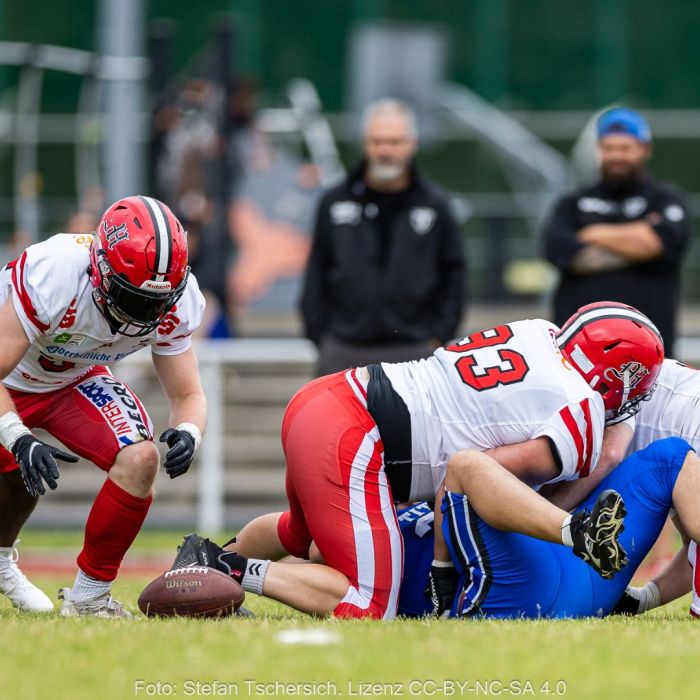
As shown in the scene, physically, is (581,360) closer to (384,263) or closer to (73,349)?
(73,349)

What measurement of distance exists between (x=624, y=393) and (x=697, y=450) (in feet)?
1.76

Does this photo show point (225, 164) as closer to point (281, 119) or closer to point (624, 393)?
point (281, 119)

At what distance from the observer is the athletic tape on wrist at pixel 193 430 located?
241 inches

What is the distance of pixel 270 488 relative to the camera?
11906mm

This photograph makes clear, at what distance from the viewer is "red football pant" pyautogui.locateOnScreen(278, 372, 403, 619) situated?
5898 mm

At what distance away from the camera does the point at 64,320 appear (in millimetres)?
5953

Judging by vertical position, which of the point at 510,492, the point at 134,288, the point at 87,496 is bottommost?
the point at 87,496

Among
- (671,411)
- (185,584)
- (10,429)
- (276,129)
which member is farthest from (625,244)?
(276,129)

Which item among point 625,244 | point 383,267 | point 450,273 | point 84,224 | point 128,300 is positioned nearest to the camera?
point 128,300

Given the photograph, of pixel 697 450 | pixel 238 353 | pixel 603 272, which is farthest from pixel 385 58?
pixel 697 450

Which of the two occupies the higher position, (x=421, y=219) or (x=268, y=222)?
(x=421, y=219)

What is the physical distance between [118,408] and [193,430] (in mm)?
318

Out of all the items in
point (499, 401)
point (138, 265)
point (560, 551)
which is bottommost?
point (560, 551)

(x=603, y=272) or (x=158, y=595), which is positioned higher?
(x=603, y=272)
